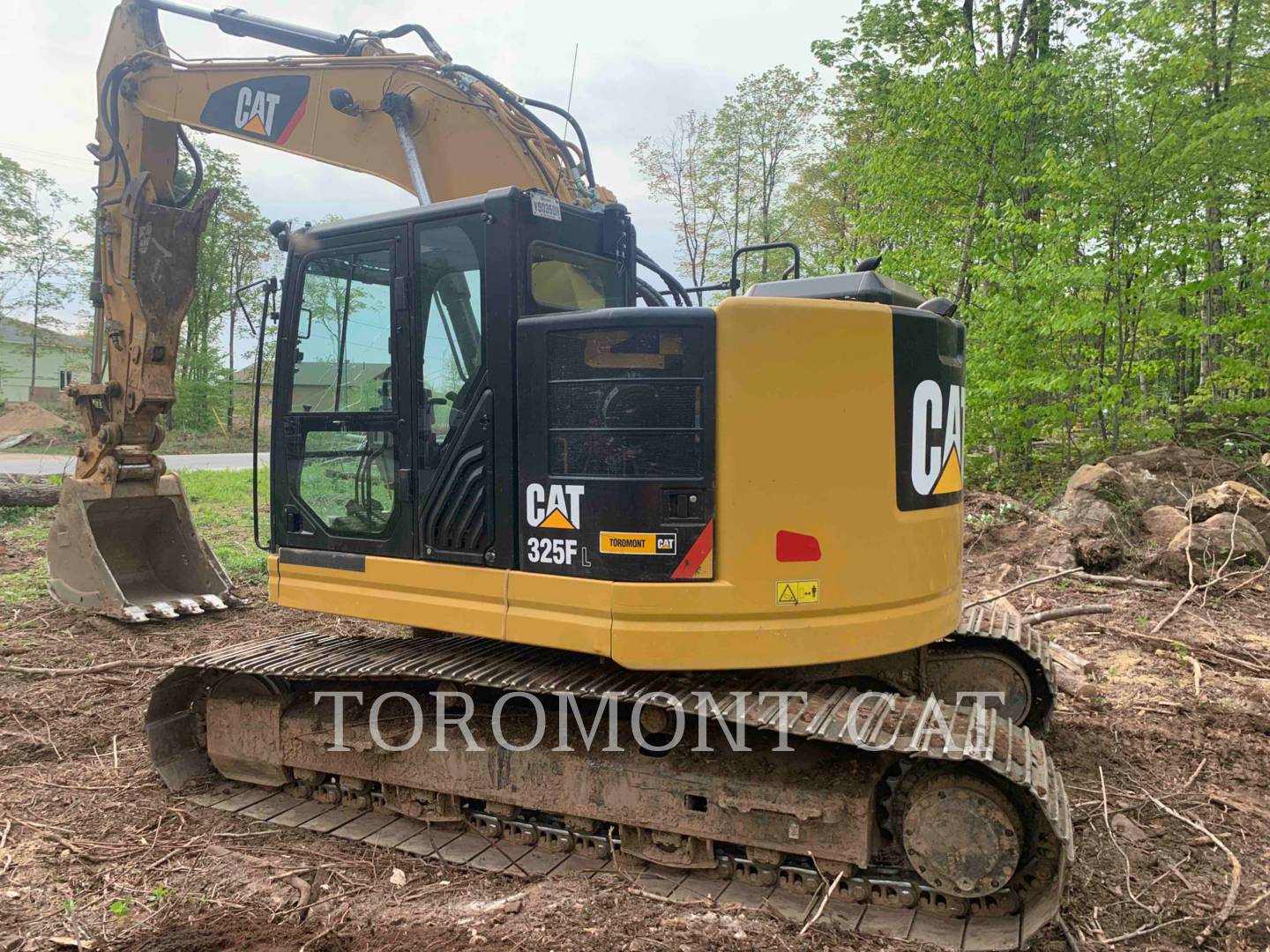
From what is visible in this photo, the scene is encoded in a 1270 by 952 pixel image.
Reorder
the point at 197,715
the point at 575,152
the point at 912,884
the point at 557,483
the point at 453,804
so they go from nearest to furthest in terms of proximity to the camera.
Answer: the point at 912,884
the point at 557,483
the point at 453,804
the point at 197,715
the point at 575,152

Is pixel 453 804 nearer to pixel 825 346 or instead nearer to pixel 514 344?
pixel 514 344

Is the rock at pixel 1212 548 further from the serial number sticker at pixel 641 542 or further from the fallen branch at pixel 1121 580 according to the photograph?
the serial number sticker at pixel 641 542

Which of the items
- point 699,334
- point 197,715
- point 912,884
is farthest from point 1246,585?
point 197,715

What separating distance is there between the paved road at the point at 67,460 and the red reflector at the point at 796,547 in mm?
18011

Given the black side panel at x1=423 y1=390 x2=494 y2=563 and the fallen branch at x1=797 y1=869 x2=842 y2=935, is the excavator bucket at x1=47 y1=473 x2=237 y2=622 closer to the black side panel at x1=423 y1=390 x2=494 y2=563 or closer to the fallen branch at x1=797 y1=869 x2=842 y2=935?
the black side panel at x1=423 y1=390 x2=494 y2=563

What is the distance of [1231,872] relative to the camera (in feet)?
10.9

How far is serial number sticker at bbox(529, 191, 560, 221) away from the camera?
131 inches

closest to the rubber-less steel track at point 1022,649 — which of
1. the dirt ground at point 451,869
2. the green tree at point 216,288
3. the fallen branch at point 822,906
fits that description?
the dirt ground at point 451,869

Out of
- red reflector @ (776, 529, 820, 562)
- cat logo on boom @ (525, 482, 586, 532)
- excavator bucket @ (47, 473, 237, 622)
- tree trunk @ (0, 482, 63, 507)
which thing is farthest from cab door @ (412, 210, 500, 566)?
tree trunk @ (0, 482, 63, 507)

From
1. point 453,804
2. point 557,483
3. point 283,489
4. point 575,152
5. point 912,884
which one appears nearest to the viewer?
point 912,884

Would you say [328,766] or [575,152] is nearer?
[328,766]

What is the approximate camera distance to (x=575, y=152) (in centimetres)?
464

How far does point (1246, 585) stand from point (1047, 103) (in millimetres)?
7198

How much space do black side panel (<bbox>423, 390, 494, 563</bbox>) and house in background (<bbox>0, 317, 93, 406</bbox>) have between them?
19419 millimetres
